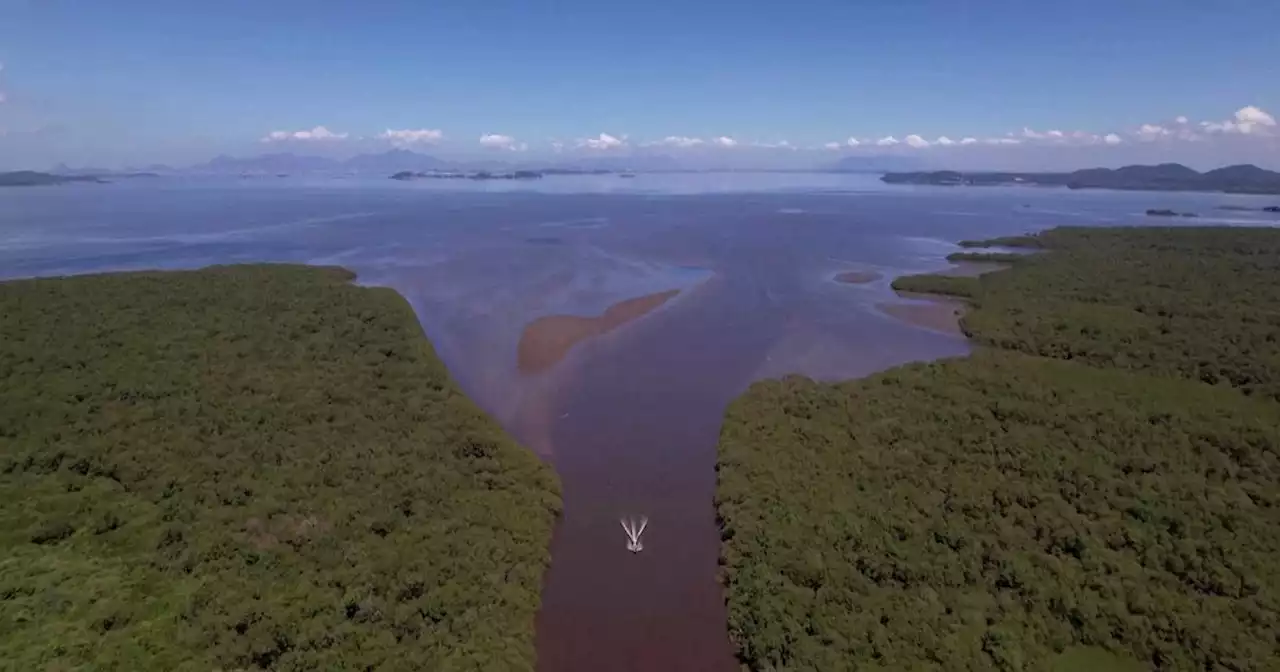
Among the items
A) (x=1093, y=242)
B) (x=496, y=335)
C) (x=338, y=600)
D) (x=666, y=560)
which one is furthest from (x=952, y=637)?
(x=1093, y=242)

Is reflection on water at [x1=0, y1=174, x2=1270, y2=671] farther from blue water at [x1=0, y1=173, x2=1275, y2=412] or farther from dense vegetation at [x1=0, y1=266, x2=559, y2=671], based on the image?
dense vegetation at [x1=0, y1=266, x2=559, y2=671]

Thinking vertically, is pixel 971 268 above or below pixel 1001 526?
above

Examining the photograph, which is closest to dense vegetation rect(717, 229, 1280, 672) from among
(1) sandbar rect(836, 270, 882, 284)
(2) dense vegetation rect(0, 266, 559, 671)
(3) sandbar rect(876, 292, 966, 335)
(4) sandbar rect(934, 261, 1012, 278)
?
(2) dense vegetation rect(0, 266, 559, 671)

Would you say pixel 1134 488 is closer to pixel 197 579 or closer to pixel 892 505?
pixel 892 505

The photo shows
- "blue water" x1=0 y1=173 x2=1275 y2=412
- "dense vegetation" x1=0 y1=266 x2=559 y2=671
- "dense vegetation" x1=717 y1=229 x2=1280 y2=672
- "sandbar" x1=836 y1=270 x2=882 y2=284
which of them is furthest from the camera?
"sandbar" x1=836 y1=270 x2=882 y2=284

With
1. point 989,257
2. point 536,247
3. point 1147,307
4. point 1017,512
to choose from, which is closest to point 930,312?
point 1147,307

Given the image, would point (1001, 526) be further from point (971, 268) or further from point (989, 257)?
point (989, 257)
